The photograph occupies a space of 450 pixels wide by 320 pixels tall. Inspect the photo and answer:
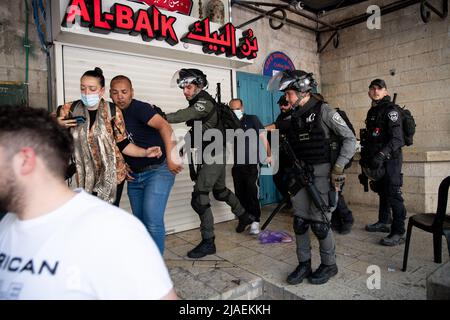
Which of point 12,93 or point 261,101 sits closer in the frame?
point 12,93

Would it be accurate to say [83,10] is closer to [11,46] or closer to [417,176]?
[11,46]

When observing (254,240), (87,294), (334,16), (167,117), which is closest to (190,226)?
(254,240)

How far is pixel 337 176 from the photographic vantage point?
277cm

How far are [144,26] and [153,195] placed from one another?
2222 millimetres

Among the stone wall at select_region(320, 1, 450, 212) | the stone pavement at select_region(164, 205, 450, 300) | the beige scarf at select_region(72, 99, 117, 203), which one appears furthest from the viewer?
the stone wall at select_region(320, 1, 450, 212)

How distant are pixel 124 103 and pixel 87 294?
78.8 inches

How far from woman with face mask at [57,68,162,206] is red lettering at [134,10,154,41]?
60.7 inches

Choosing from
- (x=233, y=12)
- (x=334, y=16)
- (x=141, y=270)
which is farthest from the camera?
(x=334, y=16)

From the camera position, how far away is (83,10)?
132 inches

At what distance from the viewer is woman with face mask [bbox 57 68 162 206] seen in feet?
7.71

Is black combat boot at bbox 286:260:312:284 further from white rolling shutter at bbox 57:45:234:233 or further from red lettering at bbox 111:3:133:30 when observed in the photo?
red lettering at bbox 111:3:133:30

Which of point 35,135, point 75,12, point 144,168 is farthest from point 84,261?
point 75,12

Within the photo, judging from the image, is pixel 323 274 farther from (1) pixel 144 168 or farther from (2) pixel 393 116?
(2) pixel 393 116

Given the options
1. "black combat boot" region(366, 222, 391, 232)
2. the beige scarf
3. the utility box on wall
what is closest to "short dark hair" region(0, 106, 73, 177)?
the beige scarf
